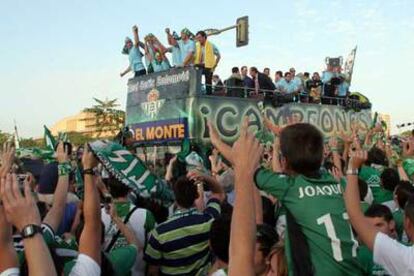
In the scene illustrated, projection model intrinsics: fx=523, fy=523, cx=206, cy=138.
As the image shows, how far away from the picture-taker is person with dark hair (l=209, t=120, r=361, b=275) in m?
2.52

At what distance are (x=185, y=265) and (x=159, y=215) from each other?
1.14 metres

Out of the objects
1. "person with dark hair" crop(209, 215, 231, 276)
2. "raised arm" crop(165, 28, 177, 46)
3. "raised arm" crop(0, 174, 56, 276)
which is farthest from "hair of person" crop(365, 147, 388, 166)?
"raised arm" crop(165, 28, 177, 46)

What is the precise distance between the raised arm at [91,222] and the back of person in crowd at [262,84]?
1274 centimetres

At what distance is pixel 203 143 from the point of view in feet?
43.8

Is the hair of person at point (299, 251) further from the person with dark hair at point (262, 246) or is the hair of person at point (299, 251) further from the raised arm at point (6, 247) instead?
the raised arm at point (6, 247)

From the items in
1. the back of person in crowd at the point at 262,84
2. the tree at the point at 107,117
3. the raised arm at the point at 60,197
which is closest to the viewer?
the raised arm at the point at 60,197

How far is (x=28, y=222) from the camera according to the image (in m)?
1.82

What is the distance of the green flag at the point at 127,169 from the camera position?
9.19ft

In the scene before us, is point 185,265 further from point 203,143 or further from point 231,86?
point 231,86

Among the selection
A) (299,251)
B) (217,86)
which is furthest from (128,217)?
(217,86)

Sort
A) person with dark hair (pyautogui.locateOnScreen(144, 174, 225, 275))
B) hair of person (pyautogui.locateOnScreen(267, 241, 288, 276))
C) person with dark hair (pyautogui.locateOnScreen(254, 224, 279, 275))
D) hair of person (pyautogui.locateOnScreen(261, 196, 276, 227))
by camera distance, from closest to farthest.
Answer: hair of person (pyautogui.locateOnScreen(267, 241, 288, 276))
person with dark hair (pyautogui.locateOnScreen(254, 224, 279, 275))
person with dark hair (pyautogui.locateOnScreen(144, 174, 225, 275))
hair of person (pyautogui.locateOnScreen(261, 196, 276, 227))

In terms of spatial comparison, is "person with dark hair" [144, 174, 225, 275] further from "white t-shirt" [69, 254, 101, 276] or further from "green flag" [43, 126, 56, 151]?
"green flag" [43, 126, 56, 151]

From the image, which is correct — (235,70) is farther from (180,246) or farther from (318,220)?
(318,220)

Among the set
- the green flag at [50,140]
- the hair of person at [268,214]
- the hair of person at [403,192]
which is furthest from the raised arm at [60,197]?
the hair of person at [403,192]
